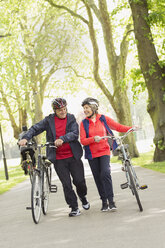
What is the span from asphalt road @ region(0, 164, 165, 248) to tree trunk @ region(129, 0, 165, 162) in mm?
7338

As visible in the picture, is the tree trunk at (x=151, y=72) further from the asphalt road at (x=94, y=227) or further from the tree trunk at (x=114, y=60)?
the asphalt road at (x=94, y=227)

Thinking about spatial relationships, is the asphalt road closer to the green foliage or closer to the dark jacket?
the dark jacket

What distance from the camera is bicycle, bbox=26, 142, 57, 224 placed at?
741 centimetres

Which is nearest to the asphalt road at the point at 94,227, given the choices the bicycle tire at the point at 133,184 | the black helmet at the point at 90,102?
the bicycle tire at the point at 133,184

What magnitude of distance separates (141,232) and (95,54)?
19.4 meters

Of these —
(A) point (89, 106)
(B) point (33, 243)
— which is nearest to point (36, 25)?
(A) point (89, 106)

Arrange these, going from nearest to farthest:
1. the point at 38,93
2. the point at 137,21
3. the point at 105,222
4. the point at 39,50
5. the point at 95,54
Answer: the point at 105,222 < the point at 137,21 < the point at 95,54 < the point at 39,50 < the point at 38,93

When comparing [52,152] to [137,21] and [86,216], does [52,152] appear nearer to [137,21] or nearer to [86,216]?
[86,216]

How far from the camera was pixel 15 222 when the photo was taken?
8.02 meters

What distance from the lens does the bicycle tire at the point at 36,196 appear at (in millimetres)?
7337

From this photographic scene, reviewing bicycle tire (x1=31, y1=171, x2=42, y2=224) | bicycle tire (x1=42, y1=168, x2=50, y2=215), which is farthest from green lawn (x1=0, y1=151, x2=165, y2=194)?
bicycle tire (x1=31, y1=171, x2=42, y2=224)

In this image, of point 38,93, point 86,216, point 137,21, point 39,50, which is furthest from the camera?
point 38,93

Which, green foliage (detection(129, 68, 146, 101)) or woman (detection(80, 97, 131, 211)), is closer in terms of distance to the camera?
woman (detection(80, 97, 131, 211))

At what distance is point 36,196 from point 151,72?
32.3 ft
